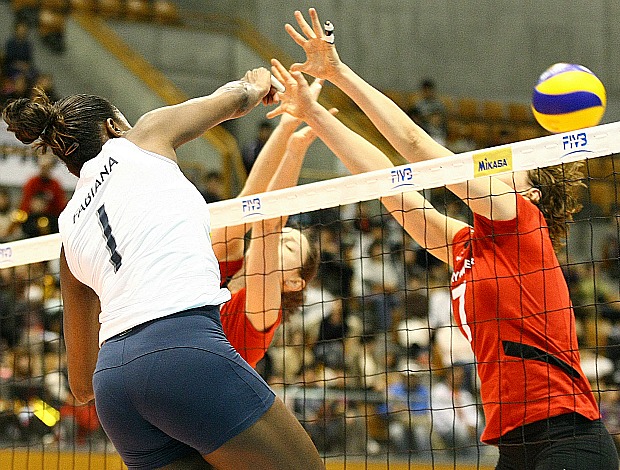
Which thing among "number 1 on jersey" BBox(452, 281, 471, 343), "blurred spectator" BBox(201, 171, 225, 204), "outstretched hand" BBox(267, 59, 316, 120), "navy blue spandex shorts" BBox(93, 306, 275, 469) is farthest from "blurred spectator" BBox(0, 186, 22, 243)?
"navy blue spandex shorts" BBox(93, 306, 275, 469)

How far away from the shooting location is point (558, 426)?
3266 millimetres

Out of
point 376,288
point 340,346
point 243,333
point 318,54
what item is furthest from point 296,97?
point 376,288

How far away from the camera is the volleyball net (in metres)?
4.11

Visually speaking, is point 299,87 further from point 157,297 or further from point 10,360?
point 10,360

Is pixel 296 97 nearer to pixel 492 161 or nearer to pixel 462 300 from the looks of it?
pixel 492 161

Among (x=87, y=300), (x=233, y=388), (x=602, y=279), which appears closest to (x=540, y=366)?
(x=233, y=388)

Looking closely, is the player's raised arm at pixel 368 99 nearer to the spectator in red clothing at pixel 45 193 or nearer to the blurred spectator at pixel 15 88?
the spectator in red clothing at pixel 45 193

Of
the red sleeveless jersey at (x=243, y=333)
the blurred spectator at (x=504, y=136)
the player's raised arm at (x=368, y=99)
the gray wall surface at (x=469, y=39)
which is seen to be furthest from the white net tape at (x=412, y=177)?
the gray wall surface at (x=469, y=39)

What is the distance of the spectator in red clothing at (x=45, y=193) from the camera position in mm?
10125

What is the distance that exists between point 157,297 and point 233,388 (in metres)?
0.31

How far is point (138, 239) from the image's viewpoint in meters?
2.55

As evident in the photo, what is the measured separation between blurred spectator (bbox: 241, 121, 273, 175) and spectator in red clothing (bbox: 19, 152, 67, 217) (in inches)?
96.1

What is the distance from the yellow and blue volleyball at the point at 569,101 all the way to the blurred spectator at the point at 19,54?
903 cm

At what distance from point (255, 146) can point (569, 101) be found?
8.04 meters
